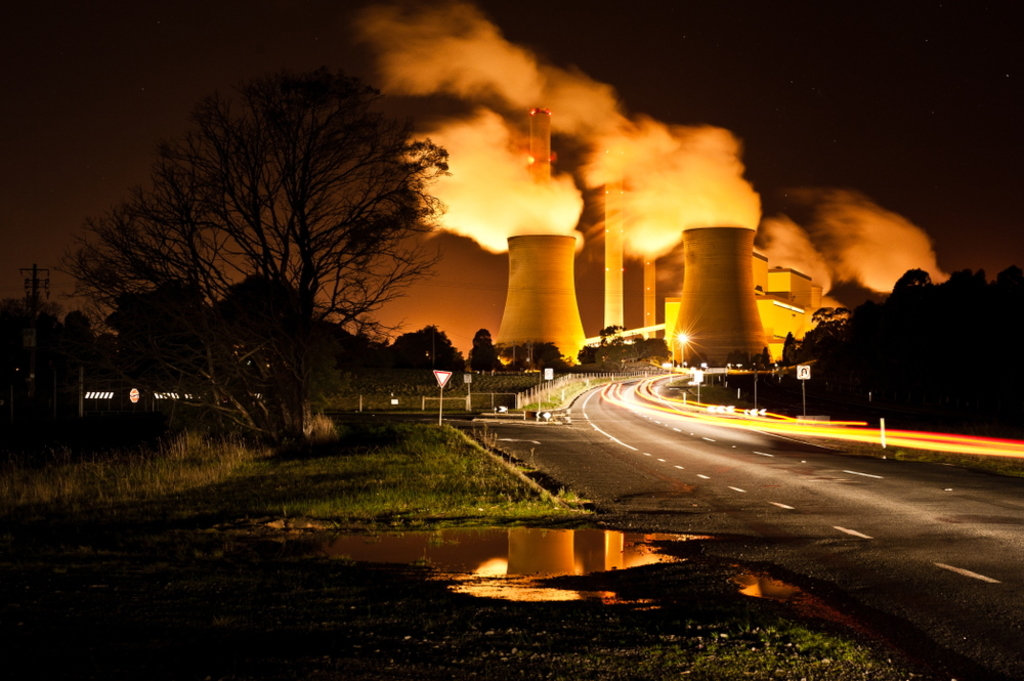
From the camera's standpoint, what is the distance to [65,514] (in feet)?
37.0

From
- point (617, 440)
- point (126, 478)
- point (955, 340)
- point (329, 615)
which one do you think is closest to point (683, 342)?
point (955, 340)

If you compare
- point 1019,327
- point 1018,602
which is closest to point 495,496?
point 1018,602

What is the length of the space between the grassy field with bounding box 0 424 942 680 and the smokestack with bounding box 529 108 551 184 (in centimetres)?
10633

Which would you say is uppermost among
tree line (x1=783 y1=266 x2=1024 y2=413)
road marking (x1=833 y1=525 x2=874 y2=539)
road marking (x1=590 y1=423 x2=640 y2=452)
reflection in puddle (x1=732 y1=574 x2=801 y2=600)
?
tree line (x1=783 y1=266 x2=1024 y2=413)

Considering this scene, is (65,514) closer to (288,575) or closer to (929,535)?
(288,575)

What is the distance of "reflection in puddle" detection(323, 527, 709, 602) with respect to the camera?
23.3ft

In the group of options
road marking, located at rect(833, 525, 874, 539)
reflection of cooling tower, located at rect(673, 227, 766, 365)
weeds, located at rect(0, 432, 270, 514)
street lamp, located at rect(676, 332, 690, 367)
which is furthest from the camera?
street lamp, located at rect(676, 332, 690, 367)

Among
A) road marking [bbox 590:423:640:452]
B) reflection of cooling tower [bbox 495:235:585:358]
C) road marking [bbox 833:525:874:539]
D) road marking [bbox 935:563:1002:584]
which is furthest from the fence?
road marking [bbox 935:563:1002:584]

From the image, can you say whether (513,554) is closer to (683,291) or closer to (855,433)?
(855,433)

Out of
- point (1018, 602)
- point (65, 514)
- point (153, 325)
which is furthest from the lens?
point (153, 325)

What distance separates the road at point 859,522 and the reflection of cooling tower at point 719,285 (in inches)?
2913

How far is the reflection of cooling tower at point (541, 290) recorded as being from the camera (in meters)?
91.3

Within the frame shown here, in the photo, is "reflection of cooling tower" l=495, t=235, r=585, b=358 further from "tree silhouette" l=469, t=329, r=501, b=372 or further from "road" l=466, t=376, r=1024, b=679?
"road" l=466, t=376, r=1024, b=679

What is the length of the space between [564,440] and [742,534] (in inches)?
645
